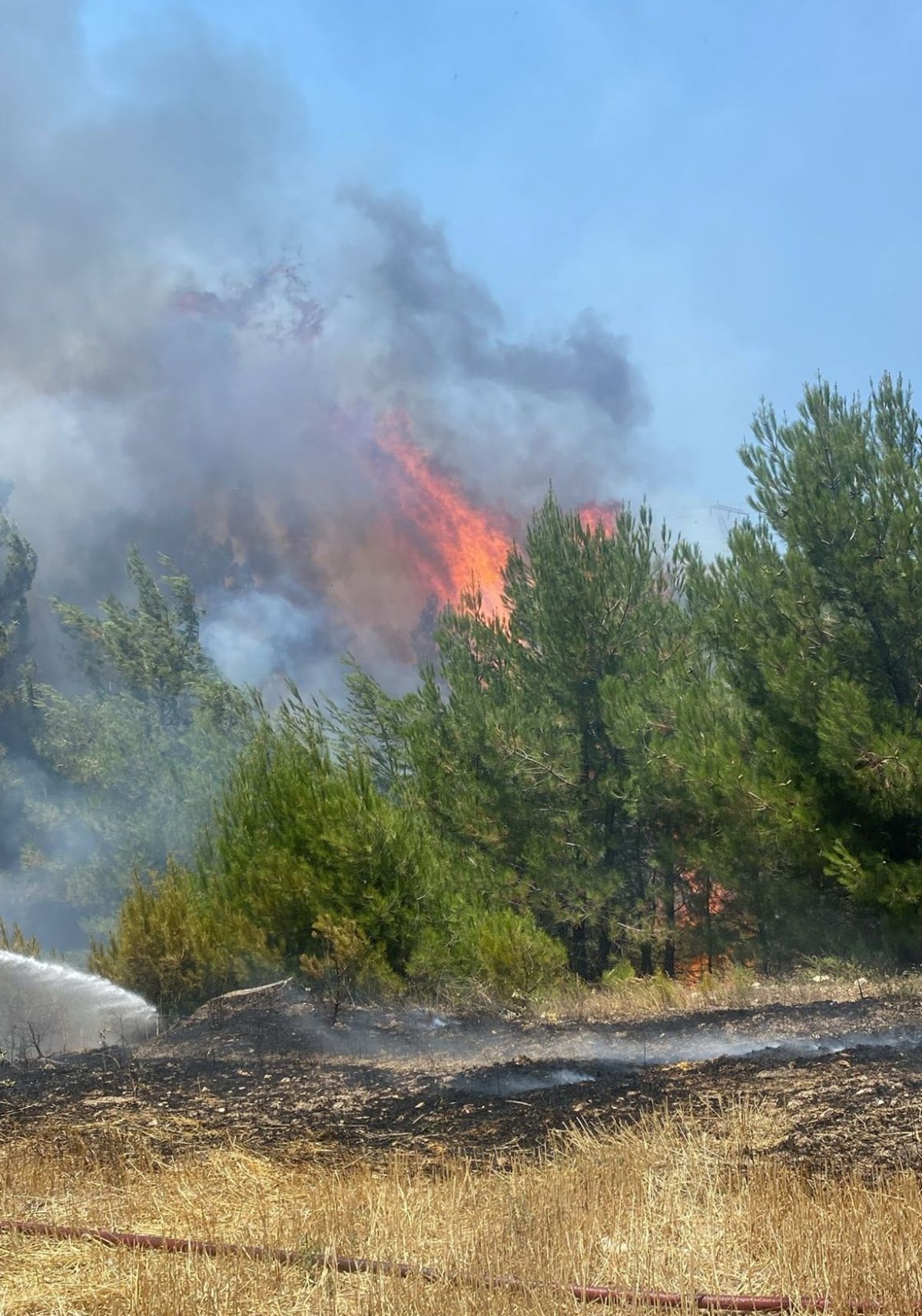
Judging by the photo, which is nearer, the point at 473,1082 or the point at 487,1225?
the point at 487,1225

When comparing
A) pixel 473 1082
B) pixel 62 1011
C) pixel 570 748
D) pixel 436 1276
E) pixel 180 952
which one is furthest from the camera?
pixel 570 748

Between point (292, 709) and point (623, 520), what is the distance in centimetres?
634

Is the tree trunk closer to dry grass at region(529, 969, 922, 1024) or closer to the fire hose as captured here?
dry grass at region(529, 969, 922, 1024)

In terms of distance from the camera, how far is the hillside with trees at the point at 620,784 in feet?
43.8

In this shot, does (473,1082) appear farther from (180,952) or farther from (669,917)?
(669,917)

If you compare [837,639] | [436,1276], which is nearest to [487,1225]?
[436,1276]

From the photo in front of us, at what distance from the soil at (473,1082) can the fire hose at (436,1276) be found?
1.68 meters

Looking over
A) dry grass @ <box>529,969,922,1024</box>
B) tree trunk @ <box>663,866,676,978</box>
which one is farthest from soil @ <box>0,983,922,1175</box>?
tree trunk @ <box>663,866,676,978</box>

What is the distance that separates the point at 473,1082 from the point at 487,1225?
4.05 m

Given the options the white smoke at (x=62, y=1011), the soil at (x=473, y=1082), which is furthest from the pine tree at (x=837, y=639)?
the white smoke at (x=62, y=1011)

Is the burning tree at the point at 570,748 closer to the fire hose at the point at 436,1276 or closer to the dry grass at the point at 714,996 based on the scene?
the dry grass at the point at 714,996

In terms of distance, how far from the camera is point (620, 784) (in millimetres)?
18875

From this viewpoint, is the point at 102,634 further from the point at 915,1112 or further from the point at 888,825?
the point at 915,1112

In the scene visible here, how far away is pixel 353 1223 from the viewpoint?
5281mm
